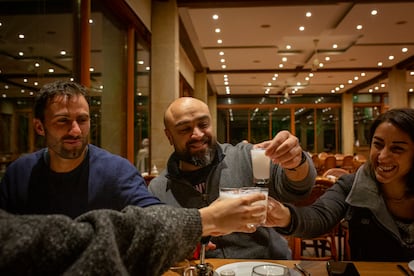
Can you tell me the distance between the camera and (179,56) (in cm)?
919

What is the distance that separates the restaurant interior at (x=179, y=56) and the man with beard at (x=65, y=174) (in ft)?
1.85

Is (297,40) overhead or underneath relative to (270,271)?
overhead

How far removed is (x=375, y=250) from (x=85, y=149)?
4.95 ft

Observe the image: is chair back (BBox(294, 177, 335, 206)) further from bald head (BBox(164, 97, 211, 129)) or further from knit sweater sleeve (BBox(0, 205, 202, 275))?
knit sweater sleeve (BBox(0, 205, 202, 275))

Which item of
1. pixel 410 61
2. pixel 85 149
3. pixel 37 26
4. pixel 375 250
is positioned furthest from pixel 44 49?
pixel 410 61

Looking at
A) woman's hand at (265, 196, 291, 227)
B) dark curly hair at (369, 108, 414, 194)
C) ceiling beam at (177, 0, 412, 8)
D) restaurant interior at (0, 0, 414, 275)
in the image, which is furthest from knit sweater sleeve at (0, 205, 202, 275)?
ceiling beam at (177, 0, 412, 8)

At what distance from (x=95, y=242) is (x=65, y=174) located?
4.20 feet

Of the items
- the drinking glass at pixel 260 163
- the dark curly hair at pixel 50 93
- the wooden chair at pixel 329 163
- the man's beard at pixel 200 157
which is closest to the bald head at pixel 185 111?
the man's beard at pixel 200 157

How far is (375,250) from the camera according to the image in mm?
1879

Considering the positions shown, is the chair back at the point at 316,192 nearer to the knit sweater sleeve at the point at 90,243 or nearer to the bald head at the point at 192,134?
the bald head at the point at 192,134

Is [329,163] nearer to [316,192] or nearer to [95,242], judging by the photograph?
[316,192]

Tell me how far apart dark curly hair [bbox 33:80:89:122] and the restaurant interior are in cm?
61

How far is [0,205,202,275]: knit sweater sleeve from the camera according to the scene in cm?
54

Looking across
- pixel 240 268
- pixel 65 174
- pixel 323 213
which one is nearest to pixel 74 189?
pixel 65 174
